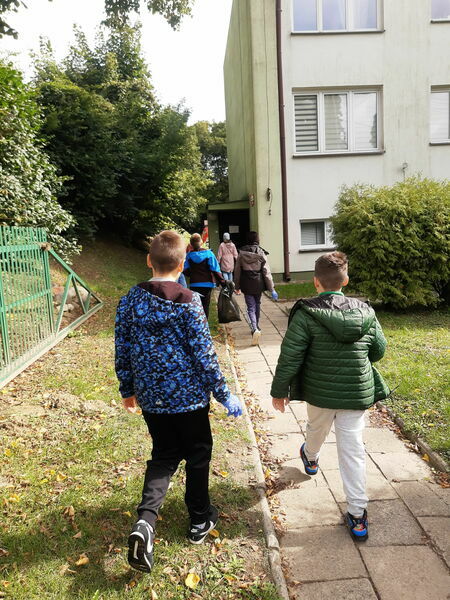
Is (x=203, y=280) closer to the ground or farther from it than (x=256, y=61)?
closer to the ground

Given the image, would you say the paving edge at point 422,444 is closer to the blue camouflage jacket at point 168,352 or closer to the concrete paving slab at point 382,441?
the concrete paving slab at point 382,441

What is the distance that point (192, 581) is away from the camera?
2545mm

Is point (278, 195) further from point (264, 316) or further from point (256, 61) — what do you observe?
point (264, 316)

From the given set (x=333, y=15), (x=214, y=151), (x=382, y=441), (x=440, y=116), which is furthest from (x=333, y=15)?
(x=214, y=151)

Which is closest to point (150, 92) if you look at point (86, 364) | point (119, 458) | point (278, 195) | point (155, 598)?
point (278, 195)

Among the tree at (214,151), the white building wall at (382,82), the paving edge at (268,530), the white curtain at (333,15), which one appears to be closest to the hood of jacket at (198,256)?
the paving edge at (268,530)

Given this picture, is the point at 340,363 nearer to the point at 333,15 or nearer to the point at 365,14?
the point at 333,15

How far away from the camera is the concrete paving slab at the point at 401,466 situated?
3.65 metres

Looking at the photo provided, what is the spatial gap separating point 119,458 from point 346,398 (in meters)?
2.00

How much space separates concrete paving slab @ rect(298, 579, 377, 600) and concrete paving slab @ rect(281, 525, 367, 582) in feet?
0.13

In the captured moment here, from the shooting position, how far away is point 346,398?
9.48 feet

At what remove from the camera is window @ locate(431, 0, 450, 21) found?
1393 cm

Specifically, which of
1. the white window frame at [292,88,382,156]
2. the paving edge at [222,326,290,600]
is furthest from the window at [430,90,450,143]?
the paving edge at [222,326,290,600]

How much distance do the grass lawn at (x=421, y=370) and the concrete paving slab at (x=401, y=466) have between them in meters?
Answer: 0.23
